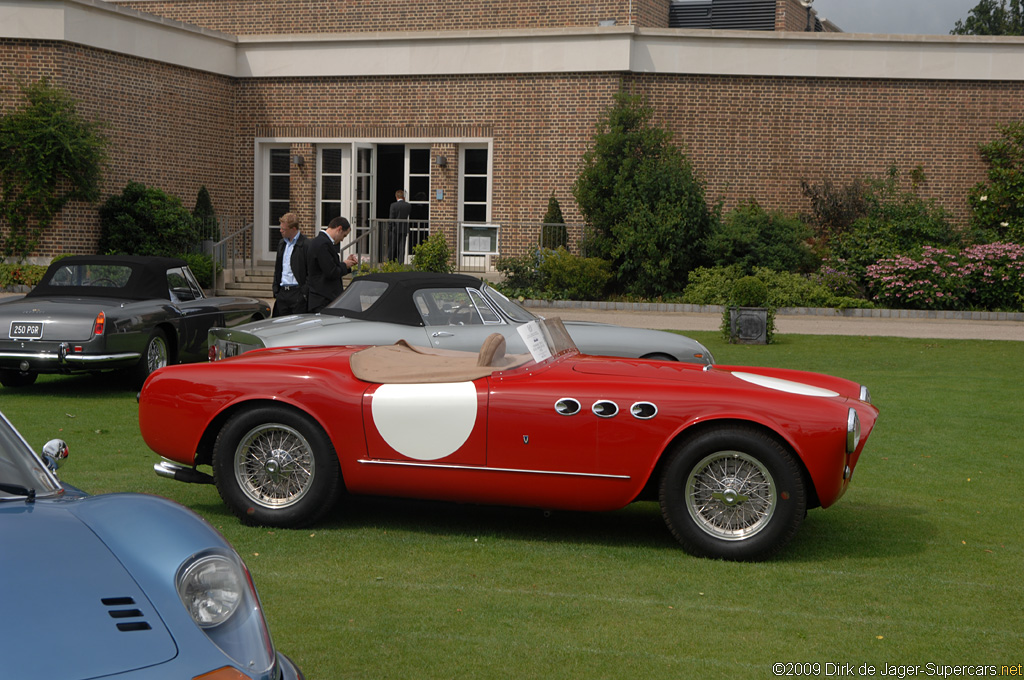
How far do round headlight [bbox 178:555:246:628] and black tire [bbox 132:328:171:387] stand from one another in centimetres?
800

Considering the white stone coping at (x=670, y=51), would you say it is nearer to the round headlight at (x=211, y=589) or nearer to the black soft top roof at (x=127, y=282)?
the black soft top roof at (x=127, y=282)

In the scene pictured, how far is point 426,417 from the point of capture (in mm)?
5375

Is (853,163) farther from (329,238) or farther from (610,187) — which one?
(329,238)

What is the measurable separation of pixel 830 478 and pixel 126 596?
3.51 meters

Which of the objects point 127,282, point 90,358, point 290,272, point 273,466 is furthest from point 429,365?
point 127,282

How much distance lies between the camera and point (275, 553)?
525cm

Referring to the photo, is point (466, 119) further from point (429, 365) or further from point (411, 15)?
point (429, 365)

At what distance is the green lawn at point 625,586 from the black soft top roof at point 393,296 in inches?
89.9

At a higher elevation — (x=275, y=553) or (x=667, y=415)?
(x=667, y=415)

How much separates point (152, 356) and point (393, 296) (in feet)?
10.7

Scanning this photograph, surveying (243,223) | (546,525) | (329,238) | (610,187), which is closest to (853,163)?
(610,187)

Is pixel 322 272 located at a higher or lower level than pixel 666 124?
lower

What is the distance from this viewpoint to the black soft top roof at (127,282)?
436 inches

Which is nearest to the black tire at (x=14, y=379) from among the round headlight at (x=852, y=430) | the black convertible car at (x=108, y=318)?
the black convertible car at (x=108, y=318)
